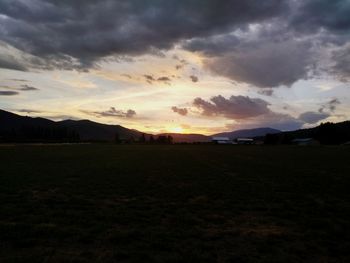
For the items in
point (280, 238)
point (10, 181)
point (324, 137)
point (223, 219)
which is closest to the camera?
point (280, 238)

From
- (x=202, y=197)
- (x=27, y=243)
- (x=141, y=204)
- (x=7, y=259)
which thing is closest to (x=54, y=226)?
(x=27, y=243)

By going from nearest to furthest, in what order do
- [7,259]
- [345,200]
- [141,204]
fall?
[7,259], [141,204], [345,200]

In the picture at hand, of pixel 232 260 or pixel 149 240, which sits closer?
pixel 232 260

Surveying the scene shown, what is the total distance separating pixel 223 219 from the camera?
11789mm

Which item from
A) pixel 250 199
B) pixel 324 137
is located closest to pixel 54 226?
pixel 250 199

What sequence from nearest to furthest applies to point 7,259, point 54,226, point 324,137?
point 7,259 → point 54,226 → point 324,137

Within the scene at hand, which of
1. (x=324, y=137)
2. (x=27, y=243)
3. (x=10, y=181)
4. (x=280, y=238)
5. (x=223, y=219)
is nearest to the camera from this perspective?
(x=27, y=243)

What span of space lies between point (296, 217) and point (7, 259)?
8.71 metres

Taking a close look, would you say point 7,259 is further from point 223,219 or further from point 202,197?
point 202,197

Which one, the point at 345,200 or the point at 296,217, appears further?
the point at 345,200

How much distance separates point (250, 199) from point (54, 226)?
8556 millimetres

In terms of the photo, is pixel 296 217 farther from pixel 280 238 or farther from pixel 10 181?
pixel 10 181

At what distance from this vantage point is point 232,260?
7.65 metres

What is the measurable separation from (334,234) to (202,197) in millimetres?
7081
